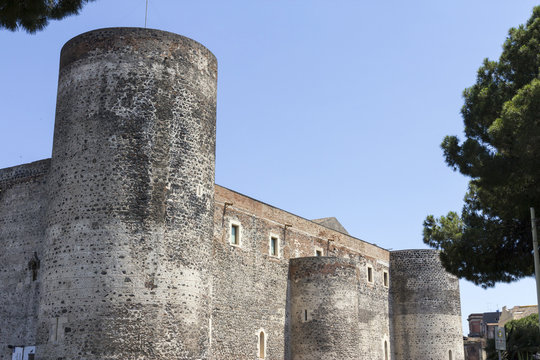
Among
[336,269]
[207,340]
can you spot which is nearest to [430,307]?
[336,269]

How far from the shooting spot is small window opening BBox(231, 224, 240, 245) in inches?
1042

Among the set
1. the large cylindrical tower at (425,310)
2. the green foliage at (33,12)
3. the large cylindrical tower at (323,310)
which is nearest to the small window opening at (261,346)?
the large cylindrical tower at (323,310)

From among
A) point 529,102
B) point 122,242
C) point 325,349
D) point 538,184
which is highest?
point 529,102

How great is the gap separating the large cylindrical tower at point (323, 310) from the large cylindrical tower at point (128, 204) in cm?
888

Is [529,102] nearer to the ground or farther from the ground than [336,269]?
farther from the ground

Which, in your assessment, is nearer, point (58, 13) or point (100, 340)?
point (58, 13)

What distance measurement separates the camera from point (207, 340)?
64.7 ft

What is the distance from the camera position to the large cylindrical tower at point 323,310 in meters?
27.5

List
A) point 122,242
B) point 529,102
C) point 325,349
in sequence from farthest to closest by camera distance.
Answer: point 325,349, point 122,242, point 529,102

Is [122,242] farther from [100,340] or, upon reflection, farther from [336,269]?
[336,269]

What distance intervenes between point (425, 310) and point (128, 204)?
77.0 feet

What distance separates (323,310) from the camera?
27.9 m

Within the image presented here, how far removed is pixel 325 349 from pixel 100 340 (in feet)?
39.6

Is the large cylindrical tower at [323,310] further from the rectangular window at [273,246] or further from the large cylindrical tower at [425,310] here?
the large cylindrical tower at [425,310]
